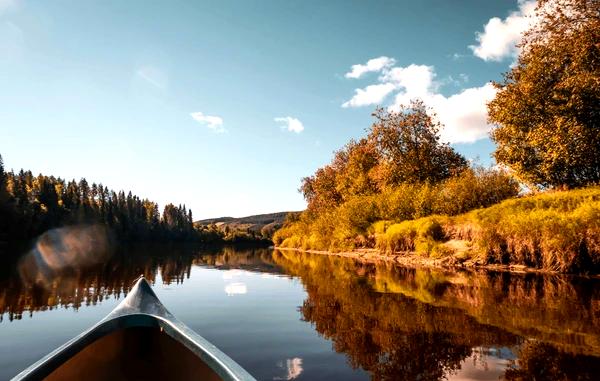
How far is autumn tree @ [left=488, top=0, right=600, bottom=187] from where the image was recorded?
20.4m

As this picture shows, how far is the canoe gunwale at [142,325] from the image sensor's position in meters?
3.59

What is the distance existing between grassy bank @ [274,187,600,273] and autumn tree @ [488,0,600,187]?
8.79ft

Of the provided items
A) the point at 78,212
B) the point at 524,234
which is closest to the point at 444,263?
the point at 524,234

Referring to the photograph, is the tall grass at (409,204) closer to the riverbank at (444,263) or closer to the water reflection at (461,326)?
the riverbank at (444,263)

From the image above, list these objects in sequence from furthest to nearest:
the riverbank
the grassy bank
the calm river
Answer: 1. the riverbank
2. the grassy bank
3. the calm river

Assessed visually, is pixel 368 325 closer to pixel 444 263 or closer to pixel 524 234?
pixel 524 234

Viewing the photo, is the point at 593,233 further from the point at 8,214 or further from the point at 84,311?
the point at 8,214

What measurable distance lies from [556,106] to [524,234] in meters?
8.96

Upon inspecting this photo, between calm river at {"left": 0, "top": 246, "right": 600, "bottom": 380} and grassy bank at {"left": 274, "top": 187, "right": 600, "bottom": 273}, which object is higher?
grassy bank at {"left": 274, "top": 187, "right": 600, "bottom": 273}

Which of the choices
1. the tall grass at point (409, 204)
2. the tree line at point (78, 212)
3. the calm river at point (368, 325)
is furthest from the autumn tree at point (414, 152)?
the tree line at point (78, 212)

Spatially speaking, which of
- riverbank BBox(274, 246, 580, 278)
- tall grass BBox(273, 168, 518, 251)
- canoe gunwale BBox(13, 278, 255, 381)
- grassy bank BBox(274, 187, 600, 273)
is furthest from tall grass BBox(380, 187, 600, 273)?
canoe gunwale BBox(13, 278, 255, 381)

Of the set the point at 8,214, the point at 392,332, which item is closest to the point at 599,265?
the point at 392,332

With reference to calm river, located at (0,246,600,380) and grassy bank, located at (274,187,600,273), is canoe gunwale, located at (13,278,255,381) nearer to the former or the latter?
calm river, located at (0,246,600,380)

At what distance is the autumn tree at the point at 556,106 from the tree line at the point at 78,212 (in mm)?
70059
